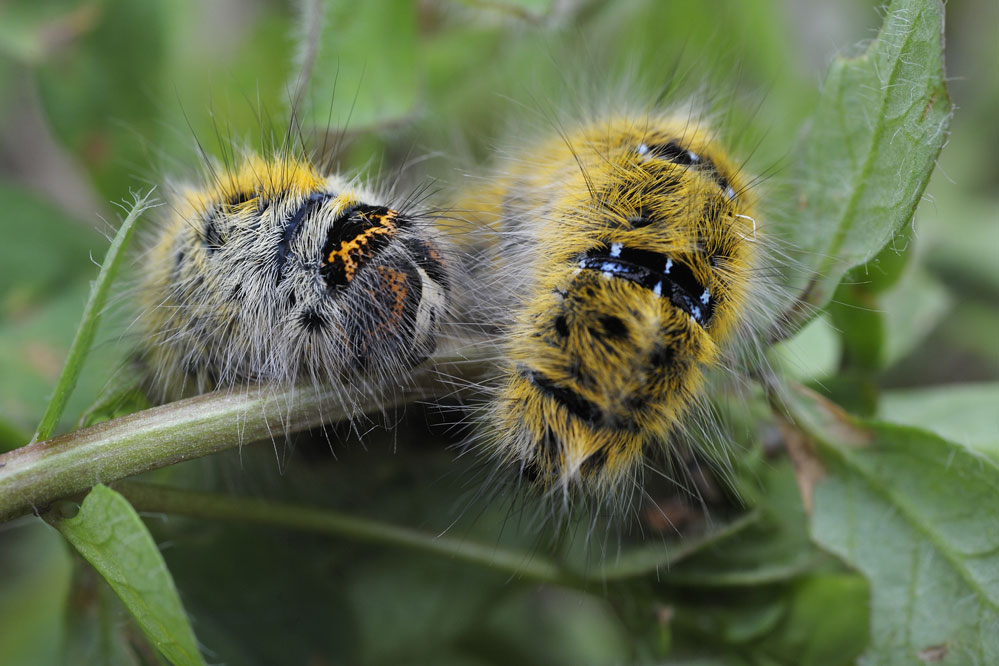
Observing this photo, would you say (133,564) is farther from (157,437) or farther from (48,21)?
(48,21)

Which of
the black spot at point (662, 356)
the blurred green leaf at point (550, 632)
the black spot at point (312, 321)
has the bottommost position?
the blurred green leaf at point (550, 632)

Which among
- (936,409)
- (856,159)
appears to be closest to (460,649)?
(936,409)

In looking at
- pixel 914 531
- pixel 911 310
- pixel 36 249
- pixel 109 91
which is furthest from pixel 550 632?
pixel 109 91

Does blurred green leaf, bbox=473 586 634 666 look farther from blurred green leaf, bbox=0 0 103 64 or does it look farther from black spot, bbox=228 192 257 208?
blurred green leaf, bbox=0 0 103 64

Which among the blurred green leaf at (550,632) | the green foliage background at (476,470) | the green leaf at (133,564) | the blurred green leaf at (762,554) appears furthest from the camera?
the blurred green leaf at (550,632)

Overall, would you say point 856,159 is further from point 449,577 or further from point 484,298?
point 449,577

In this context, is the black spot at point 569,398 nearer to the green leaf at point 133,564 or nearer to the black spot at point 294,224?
the black spot at point 294,224

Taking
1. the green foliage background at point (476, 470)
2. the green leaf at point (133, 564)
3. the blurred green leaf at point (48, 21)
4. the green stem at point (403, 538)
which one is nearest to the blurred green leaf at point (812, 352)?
the green foliage background at point (476, 470)
